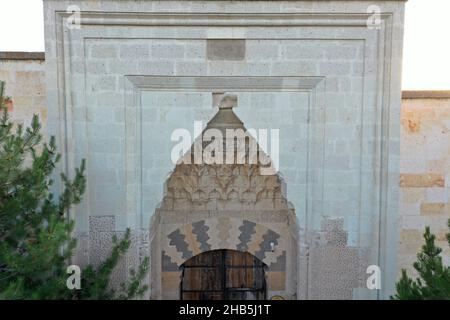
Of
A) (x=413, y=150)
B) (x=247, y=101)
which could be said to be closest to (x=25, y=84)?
(x=247, y=101)

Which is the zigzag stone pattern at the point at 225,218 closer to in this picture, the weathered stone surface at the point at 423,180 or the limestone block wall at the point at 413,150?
the limestone block wall at the point at 413,150

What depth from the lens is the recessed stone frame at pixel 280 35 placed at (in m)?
3.15

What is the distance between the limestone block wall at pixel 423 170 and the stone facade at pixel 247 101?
55 centimetres

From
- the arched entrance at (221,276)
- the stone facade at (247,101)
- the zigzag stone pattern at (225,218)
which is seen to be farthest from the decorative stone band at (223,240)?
the stone facade at (247,101)

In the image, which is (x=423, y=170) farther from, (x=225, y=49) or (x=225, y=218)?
(x=225, y=49)

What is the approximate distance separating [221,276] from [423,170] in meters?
2.34

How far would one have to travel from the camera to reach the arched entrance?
13.9 feet

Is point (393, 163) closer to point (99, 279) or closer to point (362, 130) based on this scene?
point (362, 130)

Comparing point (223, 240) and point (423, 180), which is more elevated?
point (423, 180)

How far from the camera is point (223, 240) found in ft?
13.5

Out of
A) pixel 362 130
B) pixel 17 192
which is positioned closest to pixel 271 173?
pixel 362 130

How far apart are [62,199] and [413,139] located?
10.4 ft

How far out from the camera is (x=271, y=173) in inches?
149

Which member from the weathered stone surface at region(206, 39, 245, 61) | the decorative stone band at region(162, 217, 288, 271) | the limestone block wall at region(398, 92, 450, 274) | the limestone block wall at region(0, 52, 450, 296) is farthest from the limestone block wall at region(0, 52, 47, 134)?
the limestone block wall at region(398, 92, 450, 274)
